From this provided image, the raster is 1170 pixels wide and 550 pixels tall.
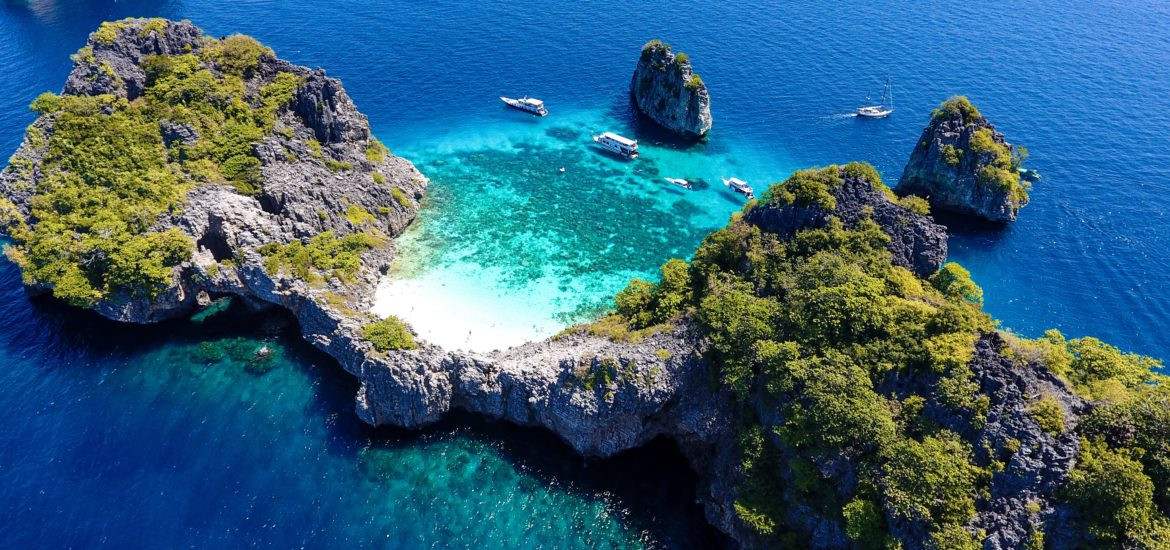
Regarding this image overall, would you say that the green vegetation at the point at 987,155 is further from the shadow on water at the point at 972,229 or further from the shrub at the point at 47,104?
the shrub at the point at 47,104

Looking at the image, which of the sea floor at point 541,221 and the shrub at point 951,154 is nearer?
the sea floor at point 541,221

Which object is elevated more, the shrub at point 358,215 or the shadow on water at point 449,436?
the shrub at point 358,215

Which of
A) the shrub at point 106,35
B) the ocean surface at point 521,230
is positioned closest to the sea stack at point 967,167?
the ocean surface at point 521,230

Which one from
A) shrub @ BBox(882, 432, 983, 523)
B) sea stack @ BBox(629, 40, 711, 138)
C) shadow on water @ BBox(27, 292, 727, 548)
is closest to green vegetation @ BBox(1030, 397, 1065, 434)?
shrub @ BBox(882, 432, 983, 523)

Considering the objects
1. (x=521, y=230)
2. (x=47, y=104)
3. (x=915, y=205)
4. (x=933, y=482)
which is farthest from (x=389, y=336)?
A: (x=47, y=104)

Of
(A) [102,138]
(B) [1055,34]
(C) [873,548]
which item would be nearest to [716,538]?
(C) [873,548]

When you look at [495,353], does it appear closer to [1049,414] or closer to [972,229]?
[1049,414]

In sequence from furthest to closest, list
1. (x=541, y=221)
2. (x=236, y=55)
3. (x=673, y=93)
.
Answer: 1. (x=673, y=93)
2. (x=541, y=221)
3. (x=236, y=55)

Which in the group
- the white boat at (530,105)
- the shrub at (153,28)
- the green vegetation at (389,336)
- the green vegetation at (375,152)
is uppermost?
the shrub at (153,28)
